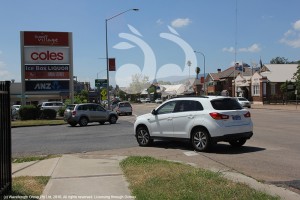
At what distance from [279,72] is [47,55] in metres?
53.2

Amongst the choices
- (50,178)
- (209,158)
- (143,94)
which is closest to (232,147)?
(209,158)

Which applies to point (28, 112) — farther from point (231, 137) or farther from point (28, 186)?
point (28, 186)

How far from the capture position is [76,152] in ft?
46.8

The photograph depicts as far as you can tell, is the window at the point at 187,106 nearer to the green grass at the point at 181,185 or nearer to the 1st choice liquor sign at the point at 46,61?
the green grass at the point at 181,185

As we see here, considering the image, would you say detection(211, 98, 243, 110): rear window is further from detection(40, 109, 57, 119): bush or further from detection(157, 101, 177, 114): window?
detection(40, 109, 57, 119): bush

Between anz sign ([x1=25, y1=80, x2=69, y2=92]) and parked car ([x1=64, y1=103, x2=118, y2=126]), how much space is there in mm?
12818

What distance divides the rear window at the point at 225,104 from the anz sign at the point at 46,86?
3286cm

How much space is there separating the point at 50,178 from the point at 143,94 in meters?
170

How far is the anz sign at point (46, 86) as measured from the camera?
43688mm

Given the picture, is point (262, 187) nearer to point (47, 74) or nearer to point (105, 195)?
point (105, 195)

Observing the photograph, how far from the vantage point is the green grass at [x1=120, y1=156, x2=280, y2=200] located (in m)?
6.97

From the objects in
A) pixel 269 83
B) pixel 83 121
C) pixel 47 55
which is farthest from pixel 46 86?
pixel 269 83

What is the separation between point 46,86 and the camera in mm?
44125

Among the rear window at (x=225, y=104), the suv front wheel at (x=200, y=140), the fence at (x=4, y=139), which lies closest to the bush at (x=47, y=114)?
the suv front wheel at (x=200, y=140)
